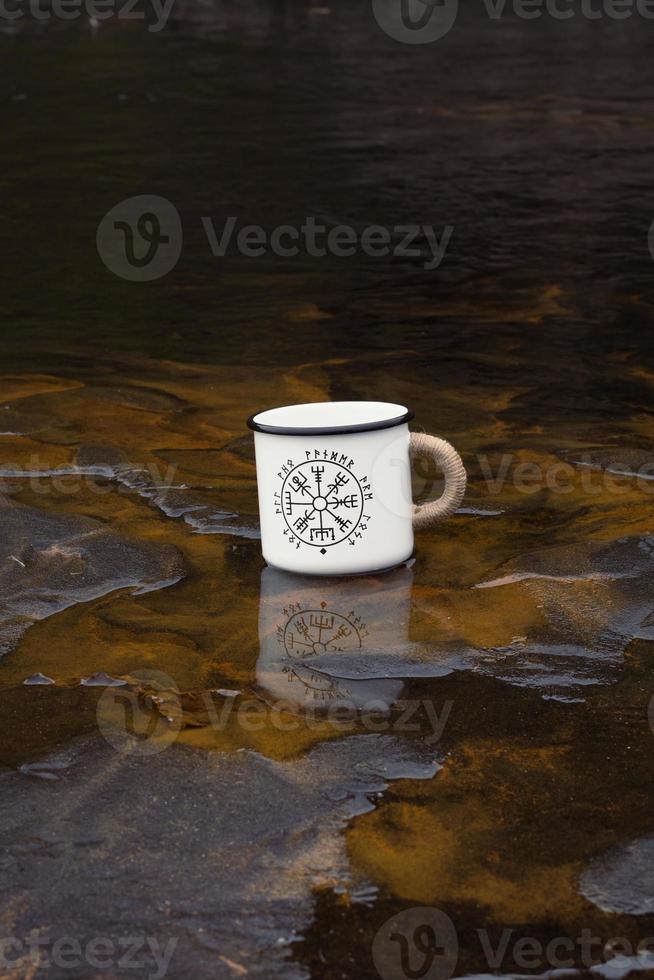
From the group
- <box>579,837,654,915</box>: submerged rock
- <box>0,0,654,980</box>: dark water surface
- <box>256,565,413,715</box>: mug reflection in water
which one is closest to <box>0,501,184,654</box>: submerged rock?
<box>0,0,654,980</box>: dark water surface

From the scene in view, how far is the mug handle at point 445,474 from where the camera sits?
10.8 feet

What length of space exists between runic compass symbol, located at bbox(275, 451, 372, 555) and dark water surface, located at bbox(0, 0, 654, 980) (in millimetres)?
129

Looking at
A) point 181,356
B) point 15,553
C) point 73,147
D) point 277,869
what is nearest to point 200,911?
point 277,869

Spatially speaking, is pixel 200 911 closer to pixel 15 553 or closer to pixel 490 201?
pixel 15 553

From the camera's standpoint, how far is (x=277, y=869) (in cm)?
212

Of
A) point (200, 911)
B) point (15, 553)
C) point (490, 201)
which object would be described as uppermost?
point (490, 201)

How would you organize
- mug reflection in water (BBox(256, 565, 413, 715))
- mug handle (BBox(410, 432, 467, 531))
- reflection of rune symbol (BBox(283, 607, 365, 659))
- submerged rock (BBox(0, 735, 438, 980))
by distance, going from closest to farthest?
submerged rock (BBox(0, 735, 438, 980))
mug reflection in water (BBox(256, 565, 413, 715))
reflection of rune symbol (BBox(283, 607, 365, 659))
mug handle (BBox(410, 432, 467, 531))

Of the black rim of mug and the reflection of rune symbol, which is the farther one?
the black rim of mug

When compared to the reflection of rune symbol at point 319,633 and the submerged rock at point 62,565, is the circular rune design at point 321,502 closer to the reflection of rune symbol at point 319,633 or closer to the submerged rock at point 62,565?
the reflection of rune symbol at point 319,633

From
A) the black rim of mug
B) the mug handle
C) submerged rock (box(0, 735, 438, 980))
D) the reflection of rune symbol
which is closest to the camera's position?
submerged rock (box(0, 735, 438, 980))

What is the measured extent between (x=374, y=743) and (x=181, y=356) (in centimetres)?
315

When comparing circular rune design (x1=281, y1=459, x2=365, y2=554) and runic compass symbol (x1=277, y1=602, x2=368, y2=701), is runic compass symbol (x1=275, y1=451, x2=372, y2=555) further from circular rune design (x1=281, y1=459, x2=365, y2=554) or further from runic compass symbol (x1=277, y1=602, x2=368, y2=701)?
runic compass symbol (x1=277, y1=602, x2=368, y2=701)

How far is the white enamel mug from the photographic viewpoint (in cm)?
315

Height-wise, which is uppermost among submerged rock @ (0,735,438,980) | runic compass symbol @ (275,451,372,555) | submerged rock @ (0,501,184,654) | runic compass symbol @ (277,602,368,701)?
runic compass symbol @ (275,451,372,555)
